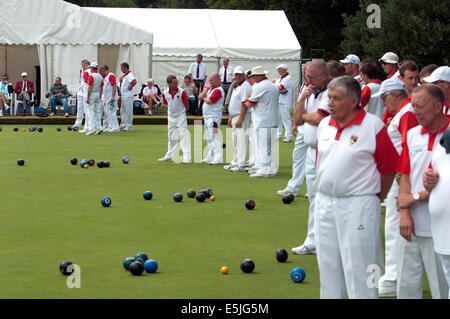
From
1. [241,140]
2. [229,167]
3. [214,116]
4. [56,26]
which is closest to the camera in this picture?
[241,140]

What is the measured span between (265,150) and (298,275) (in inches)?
304

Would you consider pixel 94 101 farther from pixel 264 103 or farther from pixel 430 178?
pixel 430 178

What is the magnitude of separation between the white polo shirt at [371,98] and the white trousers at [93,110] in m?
13.4

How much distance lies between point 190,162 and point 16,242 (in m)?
8.78

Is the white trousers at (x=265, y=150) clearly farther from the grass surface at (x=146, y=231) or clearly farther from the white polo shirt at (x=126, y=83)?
the white polo shirt at (x=126, y=83)

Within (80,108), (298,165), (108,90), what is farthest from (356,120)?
(80,108)

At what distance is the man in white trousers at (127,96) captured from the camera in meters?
24.5

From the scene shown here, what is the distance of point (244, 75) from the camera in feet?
53.9

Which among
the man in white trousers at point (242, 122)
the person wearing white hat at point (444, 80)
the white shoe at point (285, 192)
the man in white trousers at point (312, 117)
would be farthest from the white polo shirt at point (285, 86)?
the person wearing white hat at point (444, 80)

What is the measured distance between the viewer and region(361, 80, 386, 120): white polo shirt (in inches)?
420

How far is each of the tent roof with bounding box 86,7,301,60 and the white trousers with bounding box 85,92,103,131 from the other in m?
9.92

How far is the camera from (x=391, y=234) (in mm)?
7129

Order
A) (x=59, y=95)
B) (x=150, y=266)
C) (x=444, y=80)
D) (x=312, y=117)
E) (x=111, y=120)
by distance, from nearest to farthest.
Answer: (x=444, y=80), (x=150, y=266), (x=312, y=117), (x=111, y=120), (x=59, y=95)

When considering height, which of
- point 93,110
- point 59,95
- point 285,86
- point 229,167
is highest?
point 285,86
